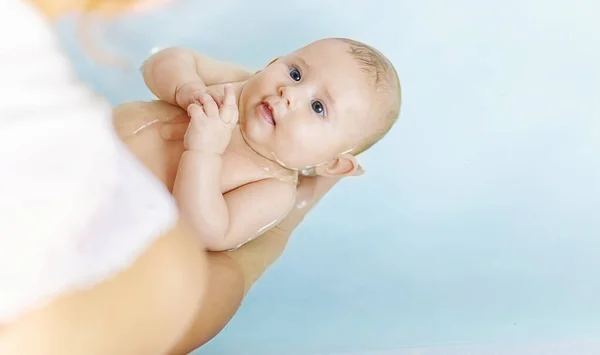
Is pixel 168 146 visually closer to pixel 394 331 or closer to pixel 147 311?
pixel 147 311

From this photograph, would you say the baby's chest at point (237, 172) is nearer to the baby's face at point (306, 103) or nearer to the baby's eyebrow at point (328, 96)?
the baby's face at point (306, 103)

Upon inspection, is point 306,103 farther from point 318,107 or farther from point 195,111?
point 195,111

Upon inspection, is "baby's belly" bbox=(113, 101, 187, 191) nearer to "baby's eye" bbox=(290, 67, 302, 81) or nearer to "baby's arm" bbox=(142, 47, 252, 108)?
"baby's arm" bbox=(142, 47, 252, 108)

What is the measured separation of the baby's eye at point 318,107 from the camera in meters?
0.88

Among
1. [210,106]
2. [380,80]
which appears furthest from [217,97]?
[380,80]

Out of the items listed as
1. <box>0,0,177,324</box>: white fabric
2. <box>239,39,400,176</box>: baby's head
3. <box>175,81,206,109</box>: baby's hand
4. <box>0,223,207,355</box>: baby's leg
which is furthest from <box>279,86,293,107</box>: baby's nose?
<box>0,0,177,324</box>: white fabric

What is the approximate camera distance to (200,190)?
81cm

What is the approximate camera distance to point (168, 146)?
87 centimetres

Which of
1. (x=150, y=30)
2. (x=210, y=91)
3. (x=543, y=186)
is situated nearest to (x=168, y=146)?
(x=210, y=91)

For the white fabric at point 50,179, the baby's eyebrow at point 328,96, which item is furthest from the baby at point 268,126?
the white fabric at point 50,179

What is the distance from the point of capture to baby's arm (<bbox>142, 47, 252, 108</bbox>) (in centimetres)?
91

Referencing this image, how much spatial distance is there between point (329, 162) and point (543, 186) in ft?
1.72

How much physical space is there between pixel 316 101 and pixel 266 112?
0.22 ft

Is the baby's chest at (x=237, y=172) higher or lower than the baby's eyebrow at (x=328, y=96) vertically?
lower
